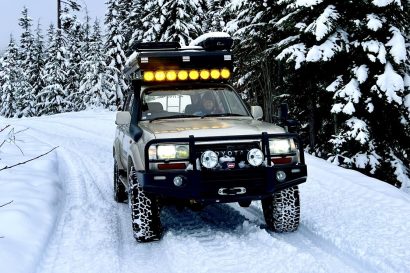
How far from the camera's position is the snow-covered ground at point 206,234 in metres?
4.62

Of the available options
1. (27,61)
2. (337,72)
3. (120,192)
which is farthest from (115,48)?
(120,192)

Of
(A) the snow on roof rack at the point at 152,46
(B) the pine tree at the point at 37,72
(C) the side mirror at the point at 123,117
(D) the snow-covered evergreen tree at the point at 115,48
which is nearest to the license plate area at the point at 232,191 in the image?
(C) the side mirror at the point at 123,117

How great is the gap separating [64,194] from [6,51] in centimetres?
5302

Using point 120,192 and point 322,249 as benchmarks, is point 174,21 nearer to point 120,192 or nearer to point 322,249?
point 120,192

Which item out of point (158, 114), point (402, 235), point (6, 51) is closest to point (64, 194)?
point (158, 114)

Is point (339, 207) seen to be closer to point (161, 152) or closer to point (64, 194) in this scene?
point (161, 152)

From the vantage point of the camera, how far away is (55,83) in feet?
162

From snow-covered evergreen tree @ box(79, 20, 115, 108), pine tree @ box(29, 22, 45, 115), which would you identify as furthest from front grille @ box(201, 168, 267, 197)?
pine tree @ box(29, 22, 45, 115)

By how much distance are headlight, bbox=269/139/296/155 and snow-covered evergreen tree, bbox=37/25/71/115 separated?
45.5 metres

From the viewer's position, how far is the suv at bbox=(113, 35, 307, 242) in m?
5.14

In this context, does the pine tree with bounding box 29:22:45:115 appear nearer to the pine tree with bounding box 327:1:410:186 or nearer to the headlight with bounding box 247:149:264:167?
the pine tree with bounding box 327:1:410:186

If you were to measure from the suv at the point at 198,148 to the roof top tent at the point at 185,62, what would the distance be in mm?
14

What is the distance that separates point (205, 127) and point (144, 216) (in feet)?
4.02

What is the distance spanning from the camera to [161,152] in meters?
5.18
